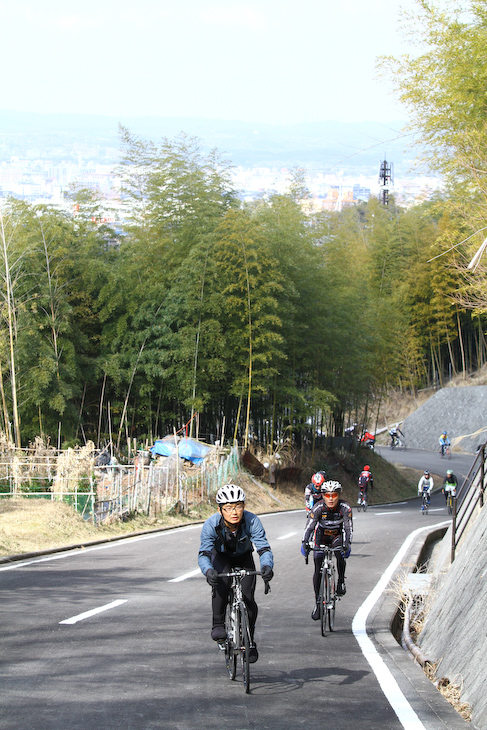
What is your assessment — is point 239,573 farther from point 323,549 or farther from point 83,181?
point 83,181

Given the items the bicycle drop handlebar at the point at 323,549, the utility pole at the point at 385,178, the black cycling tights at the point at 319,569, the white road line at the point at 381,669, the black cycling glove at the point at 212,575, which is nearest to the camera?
the white road line at the point at 381,669

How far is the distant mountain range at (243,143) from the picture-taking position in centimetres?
877

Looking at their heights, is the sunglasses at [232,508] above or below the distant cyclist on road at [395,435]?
below

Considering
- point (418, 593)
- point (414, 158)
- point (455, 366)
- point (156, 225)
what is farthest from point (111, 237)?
point (455, 366)

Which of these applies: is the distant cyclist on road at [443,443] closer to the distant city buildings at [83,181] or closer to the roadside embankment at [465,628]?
the distant city buildings at [83,181]

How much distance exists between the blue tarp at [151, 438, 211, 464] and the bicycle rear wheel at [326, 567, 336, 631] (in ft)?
51.3

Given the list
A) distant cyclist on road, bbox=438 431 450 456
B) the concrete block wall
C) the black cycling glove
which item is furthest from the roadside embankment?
the concrete block wall

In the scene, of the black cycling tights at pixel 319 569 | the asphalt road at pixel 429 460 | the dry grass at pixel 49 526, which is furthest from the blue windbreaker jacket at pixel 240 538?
the asphalt road at pixel 429 460

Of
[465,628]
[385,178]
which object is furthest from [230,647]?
[385,178]

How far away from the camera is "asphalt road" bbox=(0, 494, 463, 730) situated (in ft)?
15.1

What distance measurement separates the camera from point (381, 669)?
585cm

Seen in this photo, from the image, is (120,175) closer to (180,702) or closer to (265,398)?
(265,398)

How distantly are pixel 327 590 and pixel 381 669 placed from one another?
1.42m

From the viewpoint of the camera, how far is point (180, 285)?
26.1 meters
